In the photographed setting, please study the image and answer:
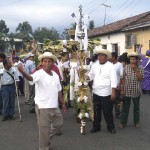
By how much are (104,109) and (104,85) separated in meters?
0.54

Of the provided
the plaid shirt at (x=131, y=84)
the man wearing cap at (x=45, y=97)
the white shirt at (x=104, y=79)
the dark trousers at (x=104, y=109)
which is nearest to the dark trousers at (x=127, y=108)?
the plaid shirt at (x=131, y=84)

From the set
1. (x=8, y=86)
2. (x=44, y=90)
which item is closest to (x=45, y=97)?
(x=44, y=90)

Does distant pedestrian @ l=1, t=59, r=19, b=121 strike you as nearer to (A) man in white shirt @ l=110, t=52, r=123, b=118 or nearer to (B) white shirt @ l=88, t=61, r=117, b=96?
(A) man in white shirt @ l=110, t=52, r=123, b=118

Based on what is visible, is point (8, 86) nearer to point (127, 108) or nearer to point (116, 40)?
point (127, 108)

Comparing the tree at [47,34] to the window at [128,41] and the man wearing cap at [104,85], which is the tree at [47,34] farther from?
the man wearing cap at [104,85]

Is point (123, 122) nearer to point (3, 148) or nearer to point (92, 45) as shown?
point (92, 45)

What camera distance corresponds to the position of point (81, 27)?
30.7 feet

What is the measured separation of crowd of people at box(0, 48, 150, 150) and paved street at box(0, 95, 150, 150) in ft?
1.18

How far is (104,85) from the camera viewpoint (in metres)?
8.04

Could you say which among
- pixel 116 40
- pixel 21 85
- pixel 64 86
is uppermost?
pixel 116 40

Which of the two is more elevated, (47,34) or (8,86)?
(47,34)

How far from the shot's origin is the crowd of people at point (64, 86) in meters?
6.50

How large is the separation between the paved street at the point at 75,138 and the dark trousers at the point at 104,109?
21 cm

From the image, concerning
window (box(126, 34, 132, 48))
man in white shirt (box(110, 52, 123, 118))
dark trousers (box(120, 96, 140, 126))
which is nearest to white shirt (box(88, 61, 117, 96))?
dark trousers (box(120, 96, 140, 126))
